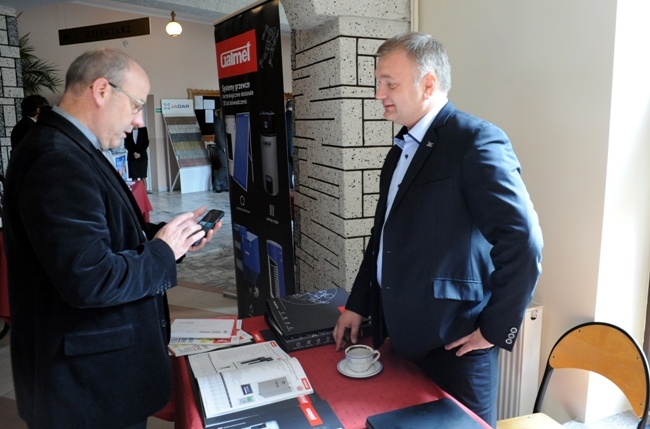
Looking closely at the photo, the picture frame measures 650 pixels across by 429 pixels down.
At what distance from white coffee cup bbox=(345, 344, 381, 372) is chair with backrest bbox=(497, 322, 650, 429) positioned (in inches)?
20.0

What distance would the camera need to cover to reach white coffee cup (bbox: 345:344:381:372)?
4.04 ft

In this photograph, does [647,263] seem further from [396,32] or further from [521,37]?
[396,32]

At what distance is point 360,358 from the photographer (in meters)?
→ 1.23

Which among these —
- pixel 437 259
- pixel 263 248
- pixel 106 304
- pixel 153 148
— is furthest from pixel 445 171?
pixel 153 148

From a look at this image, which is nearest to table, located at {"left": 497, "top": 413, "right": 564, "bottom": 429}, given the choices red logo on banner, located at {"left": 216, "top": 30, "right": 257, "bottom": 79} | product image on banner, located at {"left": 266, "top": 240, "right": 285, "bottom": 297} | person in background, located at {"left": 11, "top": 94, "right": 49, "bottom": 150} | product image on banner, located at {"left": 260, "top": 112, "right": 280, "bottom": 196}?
product image on banner, located at {"left": 266, "top": 240, "right": 285, "bottom": 297}

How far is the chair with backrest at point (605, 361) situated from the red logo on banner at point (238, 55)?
193cm

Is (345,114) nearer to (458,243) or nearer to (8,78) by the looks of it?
(458,243)

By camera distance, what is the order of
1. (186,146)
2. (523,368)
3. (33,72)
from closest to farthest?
(523,368) < (33,72) < (186,146)

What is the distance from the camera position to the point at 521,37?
182cm

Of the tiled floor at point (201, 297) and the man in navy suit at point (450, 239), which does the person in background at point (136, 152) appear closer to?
the tiled floor at point (201, 297)

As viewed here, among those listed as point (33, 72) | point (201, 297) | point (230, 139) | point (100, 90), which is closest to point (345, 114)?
point (230, 139)

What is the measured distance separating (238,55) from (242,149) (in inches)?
20.5

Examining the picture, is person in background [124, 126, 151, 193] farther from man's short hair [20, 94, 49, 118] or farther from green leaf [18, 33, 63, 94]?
man's short hair [20, 94, 49, 118]

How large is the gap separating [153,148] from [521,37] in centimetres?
924
